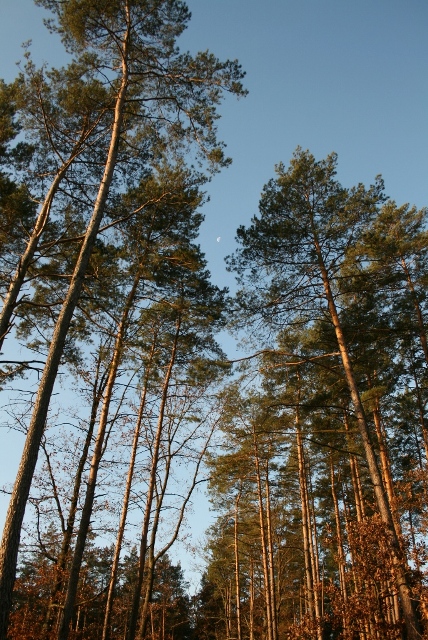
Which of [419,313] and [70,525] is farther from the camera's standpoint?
[419,313]

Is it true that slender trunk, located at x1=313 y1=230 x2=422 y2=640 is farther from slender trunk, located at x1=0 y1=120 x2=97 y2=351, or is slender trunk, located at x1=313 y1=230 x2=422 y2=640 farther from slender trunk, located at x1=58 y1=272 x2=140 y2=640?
slender trunk, located at x1=0 y1=120 x2=97 y2=351

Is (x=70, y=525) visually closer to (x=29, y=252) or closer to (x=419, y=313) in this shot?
(x=29, y=252)

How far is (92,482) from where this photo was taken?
9.93 metres

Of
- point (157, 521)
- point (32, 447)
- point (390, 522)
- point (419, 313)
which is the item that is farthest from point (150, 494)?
point (419, 313)

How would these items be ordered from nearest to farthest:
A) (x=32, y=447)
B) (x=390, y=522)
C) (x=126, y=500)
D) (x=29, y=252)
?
1. (x=32, y=447)
2. (x=390, y=522)
3. (x=29, y=252)
4. (x=126, y=500)

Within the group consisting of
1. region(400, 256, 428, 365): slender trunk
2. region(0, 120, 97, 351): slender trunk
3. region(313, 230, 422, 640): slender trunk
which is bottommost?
region(313, 230, 422, 640): slender trunk

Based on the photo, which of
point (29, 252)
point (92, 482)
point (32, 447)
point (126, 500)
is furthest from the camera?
point (126, 500)

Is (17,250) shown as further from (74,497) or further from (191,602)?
(191,602)

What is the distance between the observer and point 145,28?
1060cm

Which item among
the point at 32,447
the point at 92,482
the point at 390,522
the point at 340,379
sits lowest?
the point at 390,522

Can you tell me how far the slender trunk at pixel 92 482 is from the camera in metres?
8.77

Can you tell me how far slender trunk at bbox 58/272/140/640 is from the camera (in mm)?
8773

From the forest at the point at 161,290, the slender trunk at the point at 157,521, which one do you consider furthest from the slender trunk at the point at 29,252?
the slender trunk at the point at 157,521

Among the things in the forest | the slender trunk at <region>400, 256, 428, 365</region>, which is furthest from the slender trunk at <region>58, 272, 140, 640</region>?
the slender trunk at <region>400, 256, 428, 365</region>
